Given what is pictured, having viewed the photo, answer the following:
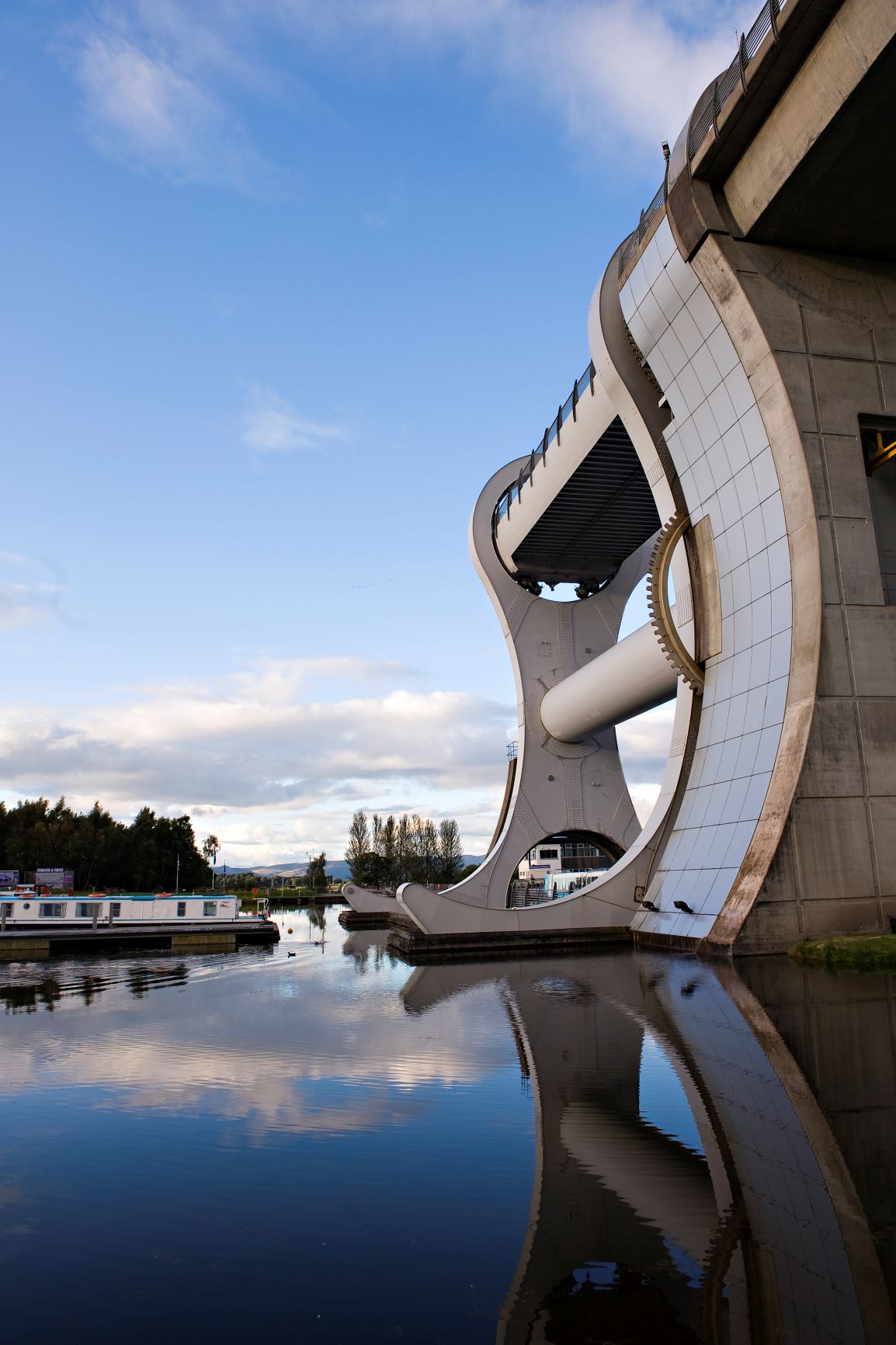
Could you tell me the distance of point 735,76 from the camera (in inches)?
594

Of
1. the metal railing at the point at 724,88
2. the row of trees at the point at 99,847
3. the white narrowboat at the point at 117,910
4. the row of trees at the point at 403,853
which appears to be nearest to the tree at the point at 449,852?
the row of trees at the point at 403,853

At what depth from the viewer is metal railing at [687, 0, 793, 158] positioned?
13516 millimetres

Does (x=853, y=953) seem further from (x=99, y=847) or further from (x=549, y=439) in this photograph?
(x=99, y=847)

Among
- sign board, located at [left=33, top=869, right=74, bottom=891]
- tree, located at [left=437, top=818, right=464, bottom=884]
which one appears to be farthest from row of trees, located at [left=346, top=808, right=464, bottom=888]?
sign board, located at [left=33, top=869, right=74, bottom=891]

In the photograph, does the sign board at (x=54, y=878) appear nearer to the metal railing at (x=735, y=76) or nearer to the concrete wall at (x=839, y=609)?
the concrete wall at (x=839, y=609)

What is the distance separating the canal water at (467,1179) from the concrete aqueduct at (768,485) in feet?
17.2

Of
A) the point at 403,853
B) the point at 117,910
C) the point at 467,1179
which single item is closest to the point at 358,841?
the point at 403,853

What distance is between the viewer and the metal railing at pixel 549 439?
2325 centimetres

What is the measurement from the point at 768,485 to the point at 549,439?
1142 centimetres

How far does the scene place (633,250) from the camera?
18906 mm

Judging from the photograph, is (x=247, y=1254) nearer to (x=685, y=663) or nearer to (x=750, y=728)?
(x=750, y=728)

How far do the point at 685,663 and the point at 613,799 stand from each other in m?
13.6

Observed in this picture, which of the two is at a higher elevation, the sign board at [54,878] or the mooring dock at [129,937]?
the sign board at [54,878]

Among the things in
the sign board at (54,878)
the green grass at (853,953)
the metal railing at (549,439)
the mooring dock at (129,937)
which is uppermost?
the metal railing at (549,439)
